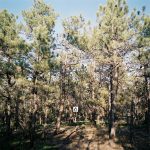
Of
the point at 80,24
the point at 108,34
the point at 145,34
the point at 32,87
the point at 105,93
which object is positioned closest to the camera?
the point at 145,34

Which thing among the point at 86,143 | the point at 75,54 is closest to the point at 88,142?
the point at 86,143

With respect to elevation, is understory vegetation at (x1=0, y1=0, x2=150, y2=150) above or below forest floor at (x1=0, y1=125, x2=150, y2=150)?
above

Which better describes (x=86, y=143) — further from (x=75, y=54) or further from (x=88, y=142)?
(x=75, y=54)

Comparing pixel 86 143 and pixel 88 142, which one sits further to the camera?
pixel 88 142

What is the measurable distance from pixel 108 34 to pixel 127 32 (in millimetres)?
1672

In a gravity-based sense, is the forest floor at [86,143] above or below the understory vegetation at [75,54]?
below

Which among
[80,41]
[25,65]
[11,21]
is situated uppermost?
[11,21]

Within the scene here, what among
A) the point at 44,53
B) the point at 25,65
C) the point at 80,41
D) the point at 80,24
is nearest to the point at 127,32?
the point at 80,41

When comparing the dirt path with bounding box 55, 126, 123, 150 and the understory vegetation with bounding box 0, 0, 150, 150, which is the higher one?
the understory vegetation with bounding box 0, 0, 150, 150

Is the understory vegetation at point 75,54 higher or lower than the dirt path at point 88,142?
higher

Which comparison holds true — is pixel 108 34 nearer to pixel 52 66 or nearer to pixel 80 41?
pixel 80 41

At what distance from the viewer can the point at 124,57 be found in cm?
2448

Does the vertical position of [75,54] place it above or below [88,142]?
above

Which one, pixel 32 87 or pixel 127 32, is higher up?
pixel 127 32
